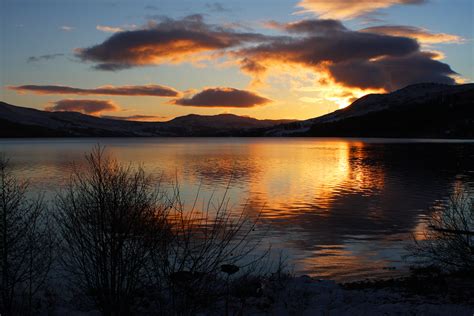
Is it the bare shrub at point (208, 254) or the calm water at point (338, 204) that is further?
the calm water at point (338, 204)

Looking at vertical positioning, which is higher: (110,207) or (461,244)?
(110,207)

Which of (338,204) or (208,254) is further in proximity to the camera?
(338,204)

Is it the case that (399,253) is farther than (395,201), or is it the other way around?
(395,201)

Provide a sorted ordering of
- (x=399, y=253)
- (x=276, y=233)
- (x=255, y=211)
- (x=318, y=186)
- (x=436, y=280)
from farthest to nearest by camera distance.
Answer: (x=318, y=186) < (x=255, y=211) < (x=276, y=233) < (x=399, y=253) < (x=436, y=280)

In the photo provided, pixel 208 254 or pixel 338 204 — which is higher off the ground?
pixel 208 254

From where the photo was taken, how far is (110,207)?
45.4ft

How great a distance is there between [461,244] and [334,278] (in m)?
6.53

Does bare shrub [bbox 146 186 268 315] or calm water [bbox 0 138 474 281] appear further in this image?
calm water [bbox 0 138 474 281]

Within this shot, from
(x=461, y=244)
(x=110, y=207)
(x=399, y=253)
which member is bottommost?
(x=399, y=253)

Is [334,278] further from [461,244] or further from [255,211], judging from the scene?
[255,211]

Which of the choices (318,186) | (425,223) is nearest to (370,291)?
(425,223)

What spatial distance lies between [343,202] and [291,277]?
3000cm

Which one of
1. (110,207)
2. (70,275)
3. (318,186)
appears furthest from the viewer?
(318,186)

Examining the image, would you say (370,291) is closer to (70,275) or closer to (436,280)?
(436,280)
